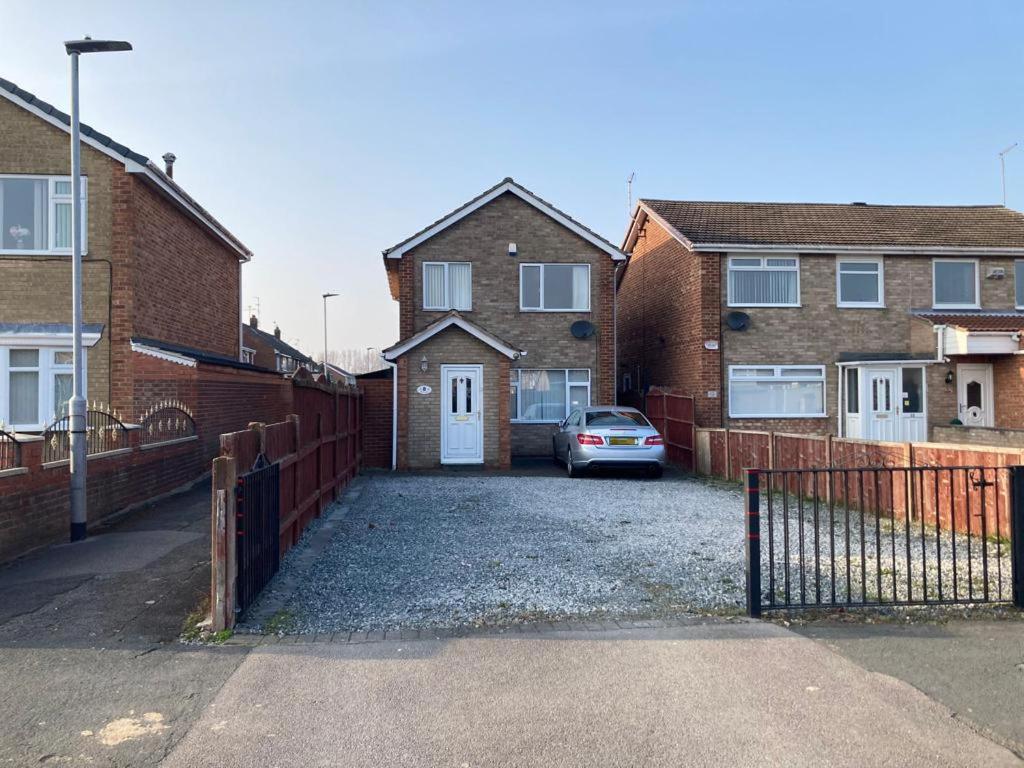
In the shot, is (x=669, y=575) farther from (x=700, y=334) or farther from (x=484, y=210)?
(x=484, y=210)

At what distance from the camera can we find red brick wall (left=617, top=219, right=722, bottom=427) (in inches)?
742

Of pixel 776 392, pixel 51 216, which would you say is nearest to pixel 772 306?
pixel 776 392

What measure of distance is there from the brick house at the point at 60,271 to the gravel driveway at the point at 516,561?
206 inches

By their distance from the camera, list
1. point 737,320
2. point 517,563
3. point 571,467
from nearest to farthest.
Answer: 1. point 517,563
2. point 571,467
3. point 737,320

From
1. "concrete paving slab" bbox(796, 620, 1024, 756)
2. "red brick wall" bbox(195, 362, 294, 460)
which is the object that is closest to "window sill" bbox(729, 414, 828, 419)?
"red brick wall" bbox(195, 362, 294, 460)

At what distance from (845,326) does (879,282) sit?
5.02 feet

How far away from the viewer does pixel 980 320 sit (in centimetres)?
1908

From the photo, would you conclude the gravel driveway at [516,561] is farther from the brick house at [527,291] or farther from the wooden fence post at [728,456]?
the brick house at [527,291]

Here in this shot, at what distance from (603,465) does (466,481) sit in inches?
105

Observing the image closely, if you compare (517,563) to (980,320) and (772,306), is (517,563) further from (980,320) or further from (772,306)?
(980,320)

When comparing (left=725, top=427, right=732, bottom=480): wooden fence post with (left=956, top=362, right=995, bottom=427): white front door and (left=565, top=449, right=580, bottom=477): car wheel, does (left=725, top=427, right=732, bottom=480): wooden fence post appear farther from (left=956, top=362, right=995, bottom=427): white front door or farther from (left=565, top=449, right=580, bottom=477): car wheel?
(left=956, top=362, right=995, bottom=427): white front door

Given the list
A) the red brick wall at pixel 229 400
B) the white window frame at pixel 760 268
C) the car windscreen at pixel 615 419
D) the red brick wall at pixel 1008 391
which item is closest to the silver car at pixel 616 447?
the car windscreen at pixel 615 419

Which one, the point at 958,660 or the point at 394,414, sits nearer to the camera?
the point at 958,660

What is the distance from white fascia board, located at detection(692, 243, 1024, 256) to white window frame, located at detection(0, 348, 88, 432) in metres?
14.1
